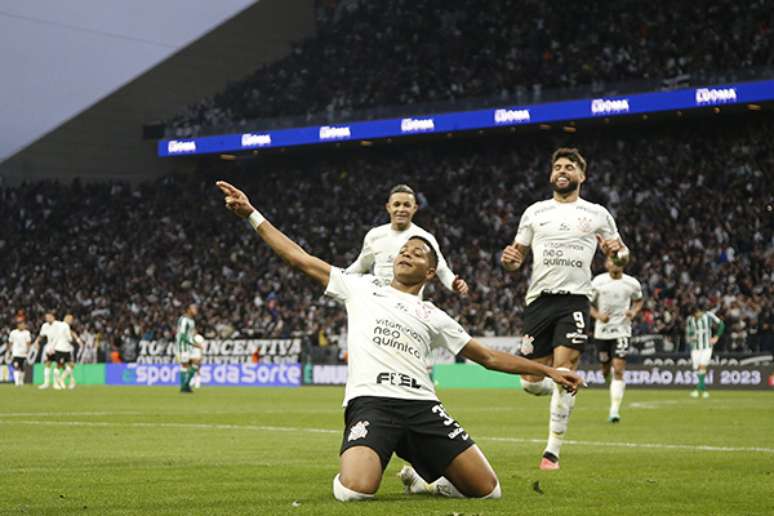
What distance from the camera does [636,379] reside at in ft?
128

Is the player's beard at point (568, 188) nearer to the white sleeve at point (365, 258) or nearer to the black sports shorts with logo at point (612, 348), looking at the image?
the white sleeve at point (365, 258)

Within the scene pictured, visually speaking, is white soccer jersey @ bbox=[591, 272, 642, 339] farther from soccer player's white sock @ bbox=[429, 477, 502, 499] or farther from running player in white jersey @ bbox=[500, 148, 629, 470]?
soccer player's white sock @ bbox=[429, 477, 502, 499]

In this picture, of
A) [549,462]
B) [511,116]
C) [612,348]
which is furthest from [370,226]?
[549,462]

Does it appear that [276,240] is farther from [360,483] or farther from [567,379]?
[567,379]

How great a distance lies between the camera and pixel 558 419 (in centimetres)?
1236

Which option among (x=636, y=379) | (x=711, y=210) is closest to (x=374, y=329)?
(x=636, y=379)

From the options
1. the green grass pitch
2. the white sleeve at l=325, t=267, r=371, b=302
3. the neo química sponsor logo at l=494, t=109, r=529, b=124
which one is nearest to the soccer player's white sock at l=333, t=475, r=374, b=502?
the green grass pitch

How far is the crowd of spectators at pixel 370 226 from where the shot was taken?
43.3 meters

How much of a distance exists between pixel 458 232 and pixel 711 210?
10205mm

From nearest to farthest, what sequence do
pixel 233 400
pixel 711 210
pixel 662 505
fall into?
1. pixel 662 505
2. pixel 233 400
3. pixel 711 210

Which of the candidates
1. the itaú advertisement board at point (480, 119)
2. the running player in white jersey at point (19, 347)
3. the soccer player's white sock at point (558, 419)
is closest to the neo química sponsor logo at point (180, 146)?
the itaú advertisement board at point (480, 119)

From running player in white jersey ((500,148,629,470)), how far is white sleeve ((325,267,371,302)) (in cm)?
362

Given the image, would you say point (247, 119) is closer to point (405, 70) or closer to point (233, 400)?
point (405, 70)

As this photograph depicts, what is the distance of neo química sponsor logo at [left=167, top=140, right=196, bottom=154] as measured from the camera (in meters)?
58.8
